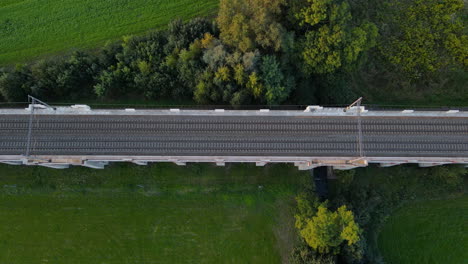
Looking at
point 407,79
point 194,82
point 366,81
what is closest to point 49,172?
point 194,82

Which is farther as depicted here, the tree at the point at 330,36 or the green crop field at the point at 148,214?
the green crop field at the point at 148,214

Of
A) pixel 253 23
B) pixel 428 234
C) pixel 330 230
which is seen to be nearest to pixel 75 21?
pixel 253 23

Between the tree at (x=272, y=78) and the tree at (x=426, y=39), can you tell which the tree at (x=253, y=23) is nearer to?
the tree at (x=272, y=78)

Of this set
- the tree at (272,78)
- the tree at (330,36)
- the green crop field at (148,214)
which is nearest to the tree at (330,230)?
the green crop field at (148,214)

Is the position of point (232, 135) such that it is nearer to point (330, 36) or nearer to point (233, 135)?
point (233, 135)

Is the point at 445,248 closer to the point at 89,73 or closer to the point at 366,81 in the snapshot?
the point at 366,81

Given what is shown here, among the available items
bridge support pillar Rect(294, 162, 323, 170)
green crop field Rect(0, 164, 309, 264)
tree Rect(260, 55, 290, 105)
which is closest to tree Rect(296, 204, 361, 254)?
bridge support pillar Rect(294, 162, 323, 170)
